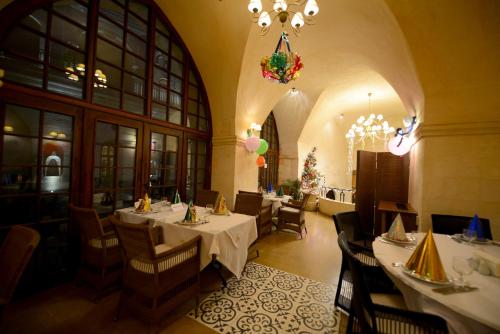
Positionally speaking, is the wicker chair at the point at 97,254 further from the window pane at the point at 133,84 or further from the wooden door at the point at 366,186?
the wooden door at the point at 366,186

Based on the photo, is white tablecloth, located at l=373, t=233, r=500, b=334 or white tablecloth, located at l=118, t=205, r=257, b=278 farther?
white tablecloth, located at l=118, t=205, r=257, b=278

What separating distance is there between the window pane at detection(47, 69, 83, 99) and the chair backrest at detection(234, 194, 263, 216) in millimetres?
2804

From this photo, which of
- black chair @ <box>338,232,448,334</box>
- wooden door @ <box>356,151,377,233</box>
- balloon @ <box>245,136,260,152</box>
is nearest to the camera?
black chair @ <box>338,232,448,334</box>

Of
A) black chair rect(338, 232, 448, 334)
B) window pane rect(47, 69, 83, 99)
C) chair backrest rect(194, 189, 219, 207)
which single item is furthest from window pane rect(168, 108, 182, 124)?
black chair rect(338, 232, 448, 334)

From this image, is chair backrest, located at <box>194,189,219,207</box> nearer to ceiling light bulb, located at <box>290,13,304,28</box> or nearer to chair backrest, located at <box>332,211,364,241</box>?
chair backrest, located at <box>332,211,364,241</box>

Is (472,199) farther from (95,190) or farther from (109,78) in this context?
(109,78)

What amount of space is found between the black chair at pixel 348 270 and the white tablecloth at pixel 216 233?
1.13 m

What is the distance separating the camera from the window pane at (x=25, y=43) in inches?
88.2

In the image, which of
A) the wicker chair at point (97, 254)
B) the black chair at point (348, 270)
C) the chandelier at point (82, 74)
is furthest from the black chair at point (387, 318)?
the chandelier at point (82, 74)

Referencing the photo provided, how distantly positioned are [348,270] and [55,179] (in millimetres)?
3668

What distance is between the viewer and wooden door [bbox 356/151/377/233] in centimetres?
436

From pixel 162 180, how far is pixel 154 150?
1.97ft

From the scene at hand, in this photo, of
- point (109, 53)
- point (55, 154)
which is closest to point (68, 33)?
point (109, 53)

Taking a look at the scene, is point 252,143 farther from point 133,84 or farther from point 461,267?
point 461,267
